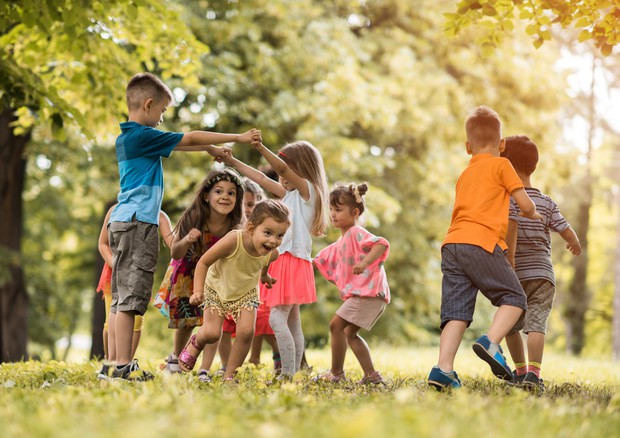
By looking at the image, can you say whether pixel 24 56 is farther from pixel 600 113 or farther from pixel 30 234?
pixel 600 113

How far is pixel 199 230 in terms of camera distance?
6.32m

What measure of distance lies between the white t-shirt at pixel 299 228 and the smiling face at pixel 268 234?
70cm

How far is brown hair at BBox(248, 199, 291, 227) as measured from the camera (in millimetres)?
5660

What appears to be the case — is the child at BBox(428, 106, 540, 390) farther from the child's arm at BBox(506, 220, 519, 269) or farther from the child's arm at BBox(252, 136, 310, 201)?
the child's arm at BBox(252, 136, 310, 201)

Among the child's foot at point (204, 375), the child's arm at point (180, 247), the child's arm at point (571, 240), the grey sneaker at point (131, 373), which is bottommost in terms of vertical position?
the child's foot at point (204, 375)

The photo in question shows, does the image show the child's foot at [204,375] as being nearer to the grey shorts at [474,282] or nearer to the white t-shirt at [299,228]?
the white t-shirt at [299,228]

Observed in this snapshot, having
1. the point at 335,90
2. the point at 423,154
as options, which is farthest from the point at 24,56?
the point at 423,154

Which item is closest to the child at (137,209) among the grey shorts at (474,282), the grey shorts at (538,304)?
the grey shorts at (474,282)

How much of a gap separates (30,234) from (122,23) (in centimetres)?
1472

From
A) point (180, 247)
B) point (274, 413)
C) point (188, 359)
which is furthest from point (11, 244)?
point (274, 413)

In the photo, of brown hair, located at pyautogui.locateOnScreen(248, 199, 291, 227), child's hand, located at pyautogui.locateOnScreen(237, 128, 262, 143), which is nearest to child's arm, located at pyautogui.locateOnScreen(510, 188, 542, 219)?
brown hair, located at pyautogui.locateOnScreen(248, 199, 291, 227)

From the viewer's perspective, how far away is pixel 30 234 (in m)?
23.6

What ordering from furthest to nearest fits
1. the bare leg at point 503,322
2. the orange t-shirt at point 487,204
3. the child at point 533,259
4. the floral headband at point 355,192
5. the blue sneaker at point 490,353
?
the floral headband at point 355,192, the child at point 533,259, the orange t-shirt at point 487,204, the bare leg at point 503,322, the blue sneaker at point 490,353

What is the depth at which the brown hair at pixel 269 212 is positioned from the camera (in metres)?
5.66
